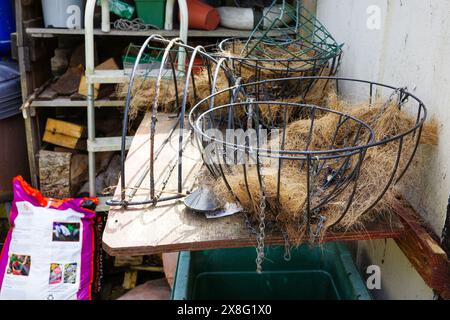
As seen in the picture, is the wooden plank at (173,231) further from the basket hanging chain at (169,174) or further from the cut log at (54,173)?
the cut log at (54,173)

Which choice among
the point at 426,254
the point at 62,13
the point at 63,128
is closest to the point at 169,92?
the point at 62,13

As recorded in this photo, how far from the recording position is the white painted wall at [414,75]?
4.04 feet

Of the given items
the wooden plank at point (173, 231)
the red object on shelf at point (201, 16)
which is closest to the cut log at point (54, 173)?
the red object on shelf at point (201, 16)

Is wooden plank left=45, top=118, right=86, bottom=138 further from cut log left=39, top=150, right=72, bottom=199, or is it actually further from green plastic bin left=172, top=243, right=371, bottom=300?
green plastic bin left=172, top=243, right=371, bottom=300

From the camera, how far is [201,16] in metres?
2.71

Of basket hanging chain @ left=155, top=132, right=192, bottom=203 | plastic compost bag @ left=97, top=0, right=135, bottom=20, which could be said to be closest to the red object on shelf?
plastic compost bag @ left=97, top=0, right=135, bottom=20

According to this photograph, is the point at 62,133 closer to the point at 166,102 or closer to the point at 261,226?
the point at 166,102

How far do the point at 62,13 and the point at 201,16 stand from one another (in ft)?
2.47

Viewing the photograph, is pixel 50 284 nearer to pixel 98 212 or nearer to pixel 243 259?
pixel 98 212

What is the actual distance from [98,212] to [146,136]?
1181mm

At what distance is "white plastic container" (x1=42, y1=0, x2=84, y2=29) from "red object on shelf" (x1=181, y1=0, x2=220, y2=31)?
617 millimetres

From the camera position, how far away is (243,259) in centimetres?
190

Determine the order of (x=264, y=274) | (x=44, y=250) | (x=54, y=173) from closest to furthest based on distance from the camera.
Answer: (x=264, y=274), (x=44, y=250), (x=54, y=173)
